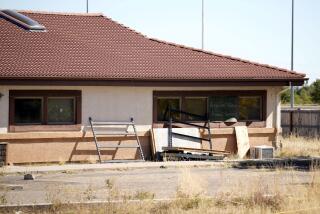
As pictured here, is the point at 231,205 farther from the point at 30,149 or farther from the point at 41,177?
the point at 30,149

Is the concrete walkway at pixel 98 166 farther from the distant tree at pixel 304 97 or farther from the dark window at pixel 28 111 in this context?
the distant tree at pixel 304 97

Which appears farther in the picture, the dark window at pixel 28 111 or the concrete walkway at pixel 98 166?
the dark window at pixel 28 111

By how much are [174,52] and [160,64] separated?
5.42ft

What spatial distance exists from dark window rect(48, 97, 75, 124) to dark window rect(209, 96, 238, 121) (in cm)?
516

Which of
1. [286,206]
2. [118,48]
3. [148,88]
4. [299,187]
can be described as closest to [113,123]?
[148,88]

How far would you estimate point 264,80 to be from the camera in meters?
24.3

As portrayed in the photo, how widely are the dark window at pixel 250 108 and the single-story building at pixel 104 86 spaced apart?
0.04 meters

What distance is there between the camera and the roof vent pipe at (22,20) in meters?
24.6

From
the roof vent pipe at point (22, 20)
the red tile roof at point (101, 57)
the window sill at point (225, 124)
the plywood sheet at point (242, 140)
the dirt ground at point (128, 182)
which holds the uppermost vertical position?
the roof vent pipe at point (22, 20)

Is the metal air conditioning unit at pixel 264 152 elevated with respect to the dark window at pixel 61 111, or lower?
lower

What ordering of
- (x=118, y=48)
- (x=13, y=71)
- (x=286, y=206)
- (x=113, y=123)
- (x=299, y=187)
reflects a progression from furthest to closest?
(x=118, y=48), (x=113, y=123), (x=13, y=71), (x=299, y=187), (x=286, y=206)

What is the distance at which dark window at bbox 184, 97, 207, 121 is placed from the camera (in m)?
24.1

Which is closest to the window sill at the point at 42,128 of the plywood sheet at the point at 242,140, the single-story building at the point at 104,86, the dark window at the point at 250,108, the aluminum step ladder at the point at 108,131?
the single-story building at the point at 104,86

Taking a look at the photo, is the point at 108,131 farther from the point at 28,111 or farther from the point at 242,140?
the point at 242,140
